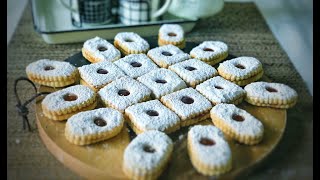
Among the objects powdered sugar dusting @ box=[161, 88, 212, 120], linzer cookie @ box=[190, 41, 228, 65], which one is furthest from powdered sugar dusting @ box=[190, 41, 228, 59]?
powdered sugar dusting @ box=[161, 88, 212, 120]

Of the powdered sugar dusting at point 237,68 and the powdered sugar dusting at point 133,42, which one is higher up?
the powdered sugar dusting at point 133,42

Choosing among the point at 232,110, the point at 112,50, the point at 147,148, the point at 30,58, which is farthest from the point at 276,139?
the point at 30,58

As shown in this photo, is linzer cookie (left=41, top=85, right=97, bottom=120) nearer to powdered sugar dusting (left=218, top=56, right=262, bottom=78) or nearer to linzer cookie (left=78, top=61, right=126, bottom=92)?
linzer cookie (left=78, top=61, right=126, bottom=92)

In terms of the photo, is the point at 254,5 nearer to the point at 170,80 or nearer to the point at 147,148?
the point at 170,80

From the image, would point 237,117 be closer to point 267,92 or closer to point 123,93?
point 267,92

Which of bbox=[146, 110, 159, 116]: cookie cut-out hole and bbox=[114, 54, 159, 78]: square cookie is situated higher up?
bbox=[114, 54, 159, 78]: square cookie

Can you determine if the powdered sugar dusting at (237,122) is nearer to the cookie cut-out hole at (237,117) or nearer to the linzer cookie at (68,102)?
the cookie cut-out hole at (237,117)

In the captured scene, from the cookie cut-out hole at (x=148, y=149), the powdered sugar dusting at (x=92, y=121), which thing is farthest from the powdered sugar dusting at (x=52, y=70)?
the cookie cut-out hole at (x=148, y=149)
